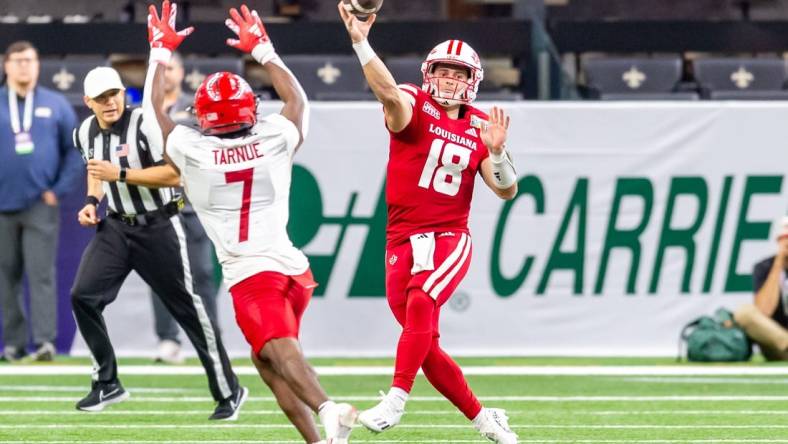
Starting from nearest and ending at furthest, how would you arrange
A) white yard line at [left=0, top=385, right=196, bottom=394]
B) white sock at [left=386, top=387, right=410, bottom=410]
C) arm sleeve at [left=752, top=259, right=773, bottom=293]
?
1. white sock at [left=386, top=387, right=410, bottom=410]
2. white yard line at [left=0, top=385, right=196, bottom=394]
3. arm sleeve at [left=752, top=259, right=773, bottom=293]

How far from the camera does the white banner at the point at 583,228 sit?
41.0ft

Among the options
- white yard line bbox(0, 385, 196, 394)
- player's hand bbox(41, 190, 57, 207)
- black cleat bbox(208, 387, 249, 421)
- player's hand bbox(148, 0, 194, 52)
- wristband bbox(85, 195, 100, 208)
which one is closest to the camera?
player's hand bbox(148, 0, 194, 52)

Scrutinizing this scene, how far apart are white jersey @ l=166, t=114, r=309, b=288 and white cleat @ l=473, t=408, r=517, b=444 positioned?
3.51ft

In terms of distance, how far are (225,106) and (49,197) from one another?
18.5 feet

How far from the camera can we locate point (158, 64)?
7.19 metres

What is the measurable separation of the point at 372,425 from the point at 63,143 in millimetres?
6155

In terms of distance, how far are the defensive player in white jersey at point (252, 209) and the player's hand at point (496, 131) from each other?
2.70 ft

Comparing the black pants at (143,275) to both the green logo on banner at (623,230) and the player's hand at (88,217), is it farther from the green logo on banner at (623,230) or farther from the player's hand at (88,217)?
the green logo on banner at (623,230)

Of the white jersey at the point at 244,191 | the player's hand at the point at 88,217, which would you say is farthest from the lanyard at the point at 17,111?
the white jersey at the point at 244,191

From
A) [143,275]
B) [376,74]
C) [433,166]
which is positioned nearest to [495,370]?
[143,275]

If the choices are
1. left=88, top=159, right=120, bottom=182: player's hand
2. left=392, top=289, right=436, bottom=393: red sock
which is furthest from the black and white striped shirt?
left=392, top=289, right=436, bottom=393: red sock

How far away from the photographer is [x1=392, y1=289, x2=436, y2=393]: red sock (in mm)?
6926

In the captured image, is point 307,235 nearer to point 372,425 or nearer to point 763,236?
point 763,236

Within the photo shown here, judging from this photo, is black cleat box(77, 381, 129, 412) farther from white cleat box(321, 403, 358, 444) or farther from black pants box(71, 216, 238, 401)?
white cleat box(321, 403, 358, 444)
